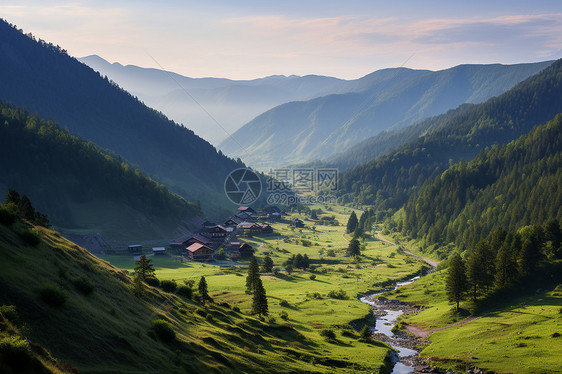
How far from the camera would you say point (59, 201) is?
517ft

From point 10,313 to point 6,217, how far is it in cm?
1519

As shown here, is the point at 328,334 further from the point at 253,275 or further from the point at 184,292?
the point at 184,292

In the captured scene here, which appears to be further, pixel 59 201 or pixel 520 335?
pixel 59 201

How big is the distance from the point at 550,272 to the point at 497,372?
4370cm

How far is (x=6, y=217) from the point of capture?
39750mm

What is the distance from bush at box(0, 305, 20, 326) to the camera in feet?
91.5

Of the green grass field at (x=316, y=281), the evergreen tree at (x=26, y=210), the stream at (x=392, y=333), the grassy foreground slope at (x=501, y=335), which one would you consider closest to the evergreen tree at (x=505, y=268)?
the grassy foreground slope at (x=501, y=335)

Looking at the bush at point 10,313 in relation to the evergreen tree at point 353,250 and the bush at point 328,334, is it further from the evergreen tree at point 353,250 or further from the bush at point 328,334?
the evergreen tree at point 353,250

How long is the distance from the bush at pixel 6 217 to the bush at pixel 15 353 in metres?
19.7

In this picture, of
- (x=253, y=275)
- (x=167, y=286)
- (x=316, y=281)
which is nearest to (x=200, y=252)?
(x=316, y=281)

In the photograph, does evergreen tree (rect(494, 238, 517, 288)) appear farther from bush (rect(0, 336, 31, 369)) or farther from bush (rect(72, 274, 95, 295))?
bush (rect(0, 336, 31, 369))

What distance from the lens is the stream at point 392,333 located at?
66.1 m

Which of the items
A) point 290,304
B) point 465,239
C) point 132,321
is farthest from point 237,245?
point 132,321

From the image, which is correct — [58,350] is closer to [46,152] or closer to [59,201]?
[59,201]
